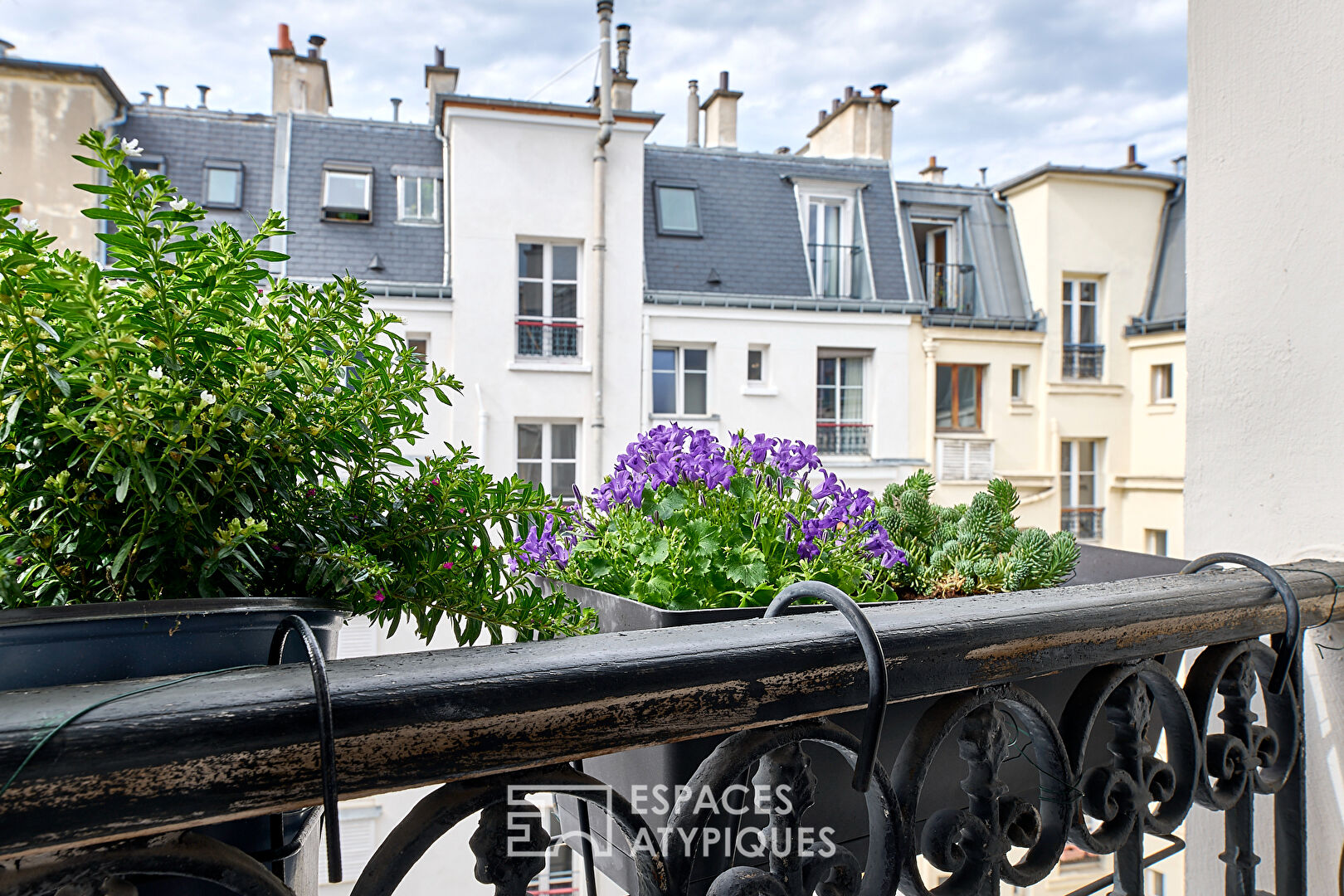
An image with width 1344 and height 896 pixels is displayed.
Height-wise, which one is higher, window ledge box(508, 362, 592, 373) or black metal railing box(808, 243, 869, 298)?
black metal railing box(808, 243, 869, 298)

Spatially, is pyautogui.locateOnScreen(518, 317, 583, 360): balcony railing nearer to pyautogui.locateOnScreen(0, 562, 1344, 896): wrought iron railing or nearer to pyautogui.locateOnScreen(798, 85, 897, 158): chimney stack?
pyautogui.locateOnScreen(798, 85, 897, 158): chimney stack

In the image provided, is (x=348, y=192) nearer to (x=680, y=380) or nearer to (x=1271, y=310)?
(x=680, y=380)

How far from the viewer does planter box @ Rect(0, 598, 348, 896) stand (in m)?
0.22

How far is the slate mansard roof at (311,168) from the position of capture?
5.32 m

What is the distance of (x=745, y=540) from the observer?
555 millimetres

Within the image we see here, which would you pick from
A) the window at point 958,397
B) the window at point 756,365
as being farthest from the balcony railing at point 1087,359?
the window at point 756,365

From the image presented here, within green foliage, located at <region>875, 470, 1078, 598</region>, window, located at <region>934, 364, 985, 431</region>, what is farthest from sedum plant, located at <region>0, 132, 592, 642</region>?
window, located at <region>934, 364, 985, 431</region>

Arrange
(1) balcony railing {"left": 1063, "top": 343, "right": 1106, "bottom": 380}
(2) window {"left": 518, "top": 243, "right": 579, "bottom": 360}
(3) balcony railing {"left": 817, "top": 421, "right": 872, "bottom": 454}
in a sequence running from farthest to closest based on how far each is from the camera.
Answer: (1) balcony railing {"left": 1063, "top": 343, "right": 1106, "bottom": 380}
(3) balcony railing {"left": 817, "top": 421, "right": 872, "bottom": 454}
(2) window {"left": 518, "top": 243, "right": 579, "bottom": 360}

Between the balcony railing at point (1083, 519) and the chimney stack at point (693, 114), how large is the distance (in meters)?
4.59

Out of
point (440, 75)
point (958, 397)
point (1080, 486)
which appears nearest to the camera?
point (440, 75)

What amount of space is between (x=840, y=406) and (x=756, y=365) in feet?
2.42

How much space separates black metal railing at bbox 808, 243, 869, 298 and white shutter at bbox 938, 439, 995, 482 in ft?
4.54

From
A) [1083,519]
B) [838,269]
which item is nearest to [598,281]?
[838,269]

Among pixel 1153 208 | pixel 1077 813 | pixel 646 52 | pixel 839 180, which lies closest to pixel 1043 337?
pixel 1153 208
